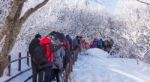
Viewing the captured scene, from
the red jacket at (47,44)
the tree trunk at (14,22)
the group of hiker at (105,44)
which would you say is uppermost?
the tree trunk at (14,22)

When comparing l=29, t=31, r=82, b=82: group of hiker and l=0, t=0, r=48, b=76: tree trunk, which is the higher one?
l=0, t=0, r=48, b=76: tree trunk

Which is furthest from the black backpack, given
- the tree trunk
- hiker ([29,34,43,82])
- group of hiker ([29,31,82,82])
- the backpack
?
the backpack

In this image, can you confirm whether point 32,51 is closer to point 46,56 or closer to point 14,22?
point 46,56

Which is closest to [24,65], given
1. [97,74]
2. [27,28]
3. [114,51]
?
[97,74]

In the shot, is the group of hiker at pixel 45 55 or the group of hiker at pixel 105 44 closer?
the group of hiker at pixel 45 55

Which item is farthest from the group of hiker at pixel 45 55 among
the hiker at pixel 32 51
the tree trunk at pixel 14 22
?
the tree trunk at pixel 14 22

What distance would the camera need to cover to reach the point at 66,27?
4778 cm

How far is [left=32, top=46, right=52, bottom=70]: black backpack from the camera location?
11.9 m

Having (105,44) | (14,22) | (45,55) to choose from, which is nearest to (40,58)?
(45,55)

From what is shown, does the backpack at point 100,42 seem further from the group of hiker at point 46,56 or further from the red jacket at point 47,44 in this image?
the red jacket at point 47,44

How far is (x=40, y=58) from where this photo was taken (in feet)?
39.3

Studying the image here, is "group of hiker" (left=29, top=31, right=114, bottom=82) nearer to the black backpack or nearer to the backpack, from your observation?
the black backpack

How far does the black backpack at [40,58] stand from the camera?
11883 millimetres

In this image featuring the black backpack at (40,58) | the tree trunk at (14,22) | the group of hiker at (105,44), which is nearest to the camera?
the tree trunk at (14,22)
